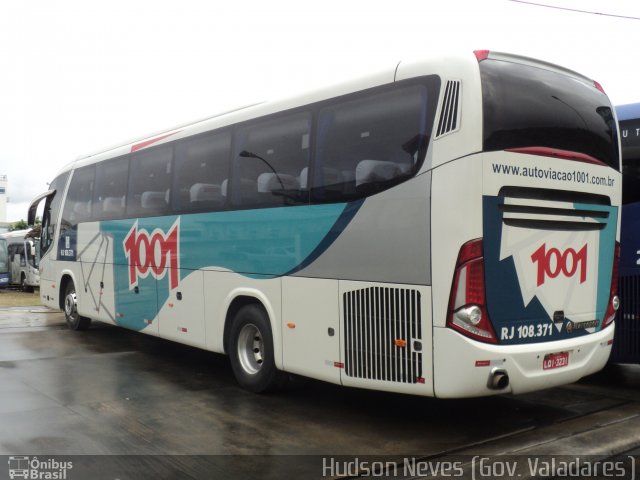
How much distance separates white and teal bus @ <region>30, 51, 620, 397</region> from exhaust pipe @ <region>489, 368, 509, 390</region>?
0.04 ft

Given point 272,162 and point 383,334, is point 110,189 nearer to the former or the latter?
point 272,162

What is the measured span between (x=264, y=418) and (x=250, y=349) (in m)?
1.38

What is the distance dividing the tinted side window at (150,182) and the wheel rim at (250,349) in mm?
2501

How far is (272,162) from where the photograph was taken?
739 cm

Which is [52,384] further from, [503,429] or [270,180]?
[503,429]

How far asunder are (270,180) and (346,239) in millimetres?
1508

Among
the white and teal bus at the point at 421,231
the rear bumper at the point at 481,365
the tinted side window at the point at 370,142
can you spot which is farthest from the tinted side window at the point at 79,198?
the rear bumper at the point at 481,365

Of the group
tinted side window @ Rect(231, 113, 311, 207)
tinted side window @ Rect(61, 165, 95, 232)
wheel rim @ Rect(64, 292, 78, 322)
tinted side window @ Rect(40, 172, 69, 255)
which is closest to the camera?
tinted side window @ Rect(231, 113, 311, 207)

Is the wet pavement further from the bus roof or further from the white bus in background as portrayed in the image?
the white bus in background

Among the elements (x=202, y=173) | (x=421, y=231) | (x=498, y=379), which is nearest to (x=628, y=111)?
(x=421, y=231)

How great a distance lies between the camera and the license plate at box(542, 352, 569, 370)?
581 centimetres

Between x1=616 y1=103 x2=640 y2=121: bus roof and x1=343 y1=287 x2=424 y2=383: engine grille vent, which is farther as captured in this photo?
x1=616 y1=103 x2=640 y2=121: bus roof

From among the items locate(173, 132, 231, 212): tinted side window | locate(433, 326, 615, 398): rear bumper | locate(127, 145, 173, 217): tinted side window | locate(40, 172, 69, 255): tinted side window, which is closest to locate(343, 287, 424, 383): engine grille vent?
locate(433, 326, 615, 398): rear bumper

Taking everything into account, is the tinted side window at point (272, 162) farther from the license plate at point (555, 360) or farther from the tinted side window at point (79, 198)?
the tinted side window at point (79, 198)
